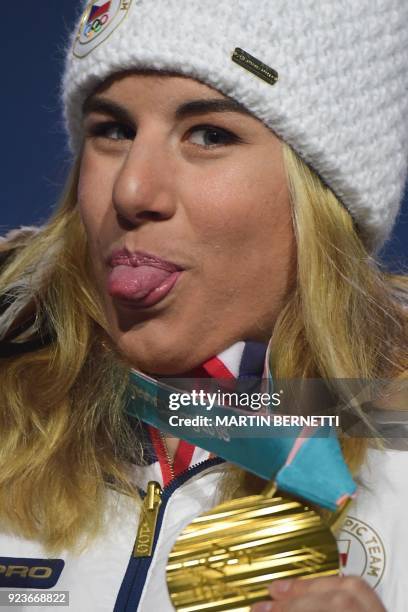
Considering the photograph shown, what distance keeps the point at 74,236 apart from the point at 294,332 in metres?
0.49

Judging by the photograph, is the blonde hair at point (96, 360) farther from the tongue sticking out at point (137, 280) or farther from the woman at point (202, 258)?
the tongue sticking out at point (137, 280)

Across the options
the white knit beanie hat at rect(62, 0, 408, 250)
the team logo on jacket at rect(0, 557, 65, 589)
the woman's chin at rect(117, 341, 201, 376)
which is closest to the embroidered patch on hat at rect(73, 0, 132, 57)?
the white knit beanie hat at rect(62, 0, 408, 250)

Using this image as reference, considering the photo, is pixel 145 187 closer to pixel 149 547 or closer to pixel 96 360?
pixel 96 360

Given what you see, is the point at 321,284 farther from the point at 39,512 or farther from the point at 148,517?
the point at 39,512

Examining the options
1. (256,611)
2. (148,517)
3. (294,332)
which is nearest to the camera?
(256,611)

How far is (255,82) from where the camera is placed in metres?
1.28

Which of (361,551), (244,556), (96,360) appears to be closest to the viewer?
(244,556)

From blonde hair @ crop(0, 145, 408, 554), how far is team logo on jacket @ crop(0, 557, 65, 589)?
0.03m

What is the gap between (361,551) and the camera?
1140 mm

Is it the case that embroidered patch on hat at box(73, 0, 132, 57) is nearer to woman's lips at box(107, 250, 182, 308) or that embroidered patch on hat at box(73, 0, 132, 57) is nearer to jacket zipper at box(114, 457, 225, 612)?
woman's lips at box(107, 250, 182, 308)

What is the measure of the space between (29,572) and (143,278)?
463 millimetres

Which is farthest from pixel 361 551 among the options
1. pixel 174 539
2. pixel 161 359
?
pixel 161 359

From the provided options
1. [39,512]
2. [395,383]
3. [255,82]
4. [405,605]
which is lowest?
[39,512]

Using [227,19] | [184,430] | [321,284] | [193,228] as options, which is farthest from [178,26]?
[184,430]
